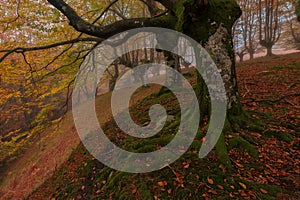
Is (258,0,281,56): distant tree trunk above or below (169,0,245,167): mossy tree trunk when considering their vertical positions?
above

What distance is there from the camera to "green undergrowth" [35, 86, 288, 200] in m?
2.81

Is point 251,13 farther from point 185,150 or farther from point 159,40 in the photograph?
point 185,150

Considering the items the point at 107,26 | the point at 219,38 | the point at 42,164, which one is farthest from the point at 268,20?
the point at 42,164

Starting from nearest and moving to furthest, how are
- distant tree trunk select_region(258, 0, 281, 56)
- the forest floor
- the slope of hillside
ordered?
the forest floor < the slope of hillside < distant tree trunk select_region(258, 0, 281, 56)

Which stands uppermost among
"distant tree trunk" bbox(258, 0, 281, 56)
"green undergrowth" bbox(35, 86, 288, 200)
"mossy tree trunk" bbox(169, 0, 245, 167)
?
"distant tree trunk" bbox(258, 0, 281, 56)

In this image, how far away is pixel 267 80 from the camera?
784 centimetres

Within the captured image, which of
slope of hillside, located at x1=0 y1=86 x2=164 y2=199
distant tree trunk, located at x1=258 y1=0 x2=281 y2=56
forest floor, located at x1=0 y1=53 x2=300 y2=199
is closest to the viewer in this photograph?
forest floor, located at x1=0 y1=53 x2=300 y2=199

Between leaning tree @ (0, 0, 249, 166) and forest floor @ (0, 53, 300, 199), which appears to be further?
leaning tree @ (0, 0, 249, 166)

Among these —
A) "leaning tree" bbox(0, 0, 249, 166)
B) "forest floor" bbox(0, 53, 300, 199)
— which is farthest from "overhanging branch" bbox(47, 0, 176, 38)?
"forest floor" bbox(0, 53, 300, 199)

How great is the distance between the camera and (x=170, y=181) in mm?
3072

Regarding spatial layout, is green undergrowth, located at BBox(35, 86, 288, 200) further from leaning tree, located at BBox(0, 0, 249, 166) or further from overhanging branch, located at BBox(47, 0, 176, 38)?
overhanging branch, located at BBox(47, 0, 176, 38)

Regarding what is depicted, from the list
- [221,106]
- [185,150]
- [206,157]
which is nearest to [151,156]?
[185,150]

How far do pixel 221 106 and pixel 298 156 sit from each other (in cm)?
156

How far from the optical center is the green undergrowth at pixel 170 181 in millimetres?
2807
